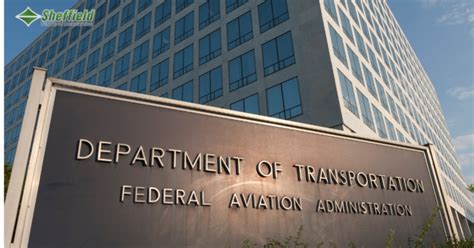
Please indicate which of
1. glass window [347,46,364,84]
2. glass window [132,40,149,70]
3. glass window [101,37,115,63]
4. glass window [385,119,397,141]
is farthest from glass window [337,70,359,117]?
glass window [101,37,115,63]

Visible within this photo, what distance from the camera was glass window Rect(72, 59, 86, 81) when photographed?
38.9m

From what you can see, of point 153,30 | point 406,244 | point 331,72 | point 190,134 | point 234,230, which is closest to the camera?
point 234,230

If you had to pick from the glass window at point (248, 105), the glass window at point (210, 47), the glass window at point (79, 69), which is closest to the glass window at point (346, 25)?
the glass window at point (248, 105)

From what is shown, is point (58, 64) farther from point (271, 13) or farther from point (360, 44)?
point (360, 44)

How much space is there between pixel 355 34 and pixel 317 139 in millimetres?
23203

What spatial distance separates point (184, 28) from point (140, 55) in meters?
5.74

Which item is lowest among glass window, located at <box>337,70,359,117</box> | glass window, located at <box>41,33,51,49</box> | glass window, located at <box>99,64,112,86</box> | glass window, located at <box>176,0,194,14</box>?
glass window, located at <box>337,70,359,117</box>

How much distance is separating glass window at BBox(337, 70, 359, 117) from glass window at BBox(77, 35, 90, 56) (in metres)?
31.3

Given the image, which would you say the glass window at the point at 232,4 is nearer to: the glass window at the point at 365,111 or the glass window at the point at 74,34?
the glass window at the point at 365,111

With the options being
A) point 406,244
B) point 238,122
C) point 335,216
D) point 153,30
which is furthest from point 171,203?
point 153,30

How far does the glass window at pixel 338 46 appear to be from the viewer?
2126 centimetres

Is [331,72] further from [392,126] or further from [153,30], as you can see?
[153,30]

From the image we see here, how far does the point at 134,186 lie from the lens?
4949 mm

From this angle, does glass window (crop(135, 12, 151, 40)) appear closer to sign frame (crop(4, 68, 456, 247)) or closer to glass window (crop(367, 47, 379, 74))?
glass window (crop(367, 47, 379, 74))
